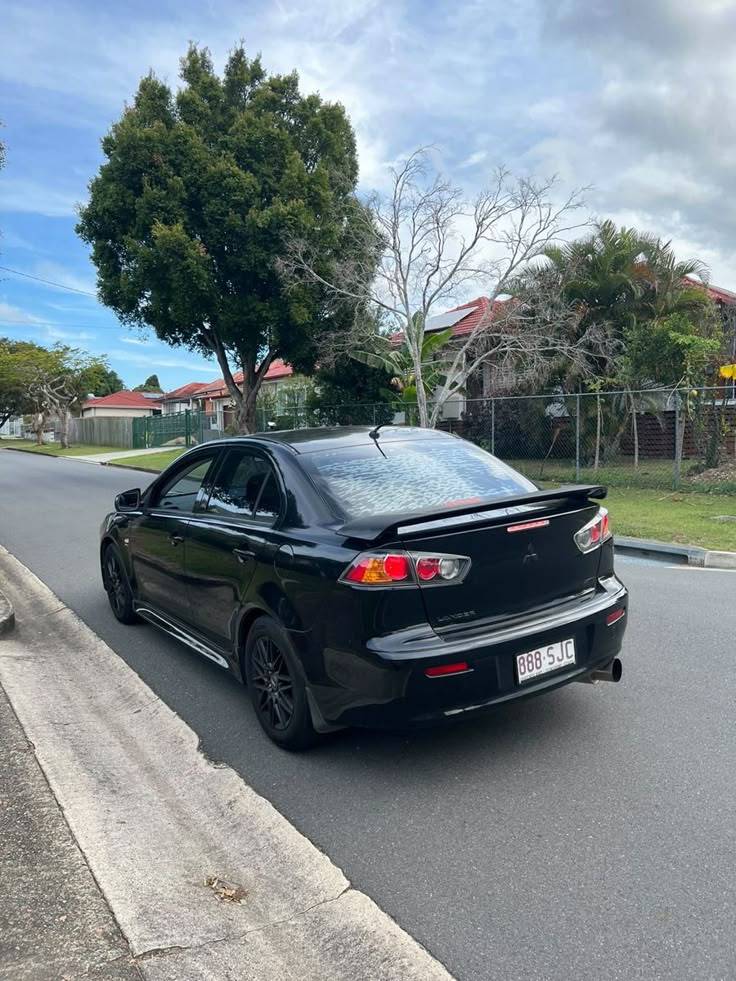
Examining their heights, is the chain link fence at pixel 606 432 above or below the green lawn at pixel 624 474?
above

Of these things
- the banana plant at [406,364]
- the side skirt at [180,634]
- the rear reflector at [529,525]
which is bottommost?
the side skirt at [180,634]

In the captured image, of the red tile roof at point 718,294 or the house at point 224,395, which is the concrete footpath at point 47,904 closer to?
the red tile roof at point 718,294

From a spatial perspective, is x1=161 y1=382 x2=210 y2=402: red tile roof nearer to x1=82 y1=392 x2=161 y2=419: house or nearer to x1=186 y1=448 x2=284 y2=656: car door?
x1=82 y1=392 x2=161 y2=419: house

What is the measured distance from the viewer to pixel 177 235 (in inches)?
766

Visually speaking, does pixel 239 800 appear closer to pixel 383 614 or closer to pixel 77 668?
pixel 383 614

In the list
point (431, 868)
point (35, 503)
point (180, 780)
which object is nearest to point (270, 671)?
point (180, 780)

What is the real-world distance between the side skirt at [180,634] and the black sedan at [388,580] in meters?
0.02

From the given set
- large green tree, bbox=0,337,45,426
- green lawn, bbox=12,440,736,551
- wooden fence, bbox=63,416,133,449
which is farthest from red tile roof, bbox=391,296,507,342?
large green tree, bbox=0,337,45,426

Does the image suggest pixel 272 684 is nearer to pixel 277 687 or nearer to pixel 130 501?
pixel 277 687

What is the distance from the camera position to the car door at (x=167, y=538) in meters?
5.02

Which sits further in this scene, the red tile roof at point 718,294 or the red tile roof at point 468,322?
the red tile roof at point 468,322

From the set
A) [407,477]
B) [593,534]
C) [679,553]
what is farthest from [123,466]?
[593,534]

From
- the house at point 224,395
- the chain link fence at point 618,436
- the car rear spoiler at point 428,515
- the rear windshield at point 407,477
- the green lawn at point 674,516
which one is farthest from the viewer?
the house at point 224,395

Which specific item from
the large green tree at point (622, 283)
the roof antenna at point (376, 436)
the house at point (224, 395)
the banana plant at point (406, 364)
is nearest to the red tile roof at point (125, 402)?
the house at point (224, 395)
